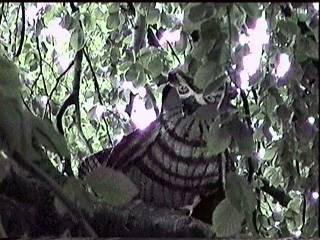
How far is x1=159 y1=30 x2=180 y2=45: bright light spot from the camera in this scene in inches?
18.6

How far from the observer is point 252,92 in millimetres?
464

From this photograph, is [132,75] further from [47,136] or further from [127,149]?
[47,136]

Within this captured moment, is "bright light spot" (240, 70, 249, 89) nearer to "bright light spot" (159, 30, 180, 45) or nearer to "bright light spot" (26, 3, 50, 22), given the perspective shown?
"bright light spot" (159, 30, 180, 45)

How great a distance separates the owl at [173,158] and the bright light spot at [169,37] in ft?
0.11

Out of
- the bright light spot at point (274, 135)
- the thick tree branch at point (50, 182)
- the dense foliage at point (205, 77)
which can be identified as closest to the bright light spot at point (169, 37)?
the dense foliage at point (205, 77)

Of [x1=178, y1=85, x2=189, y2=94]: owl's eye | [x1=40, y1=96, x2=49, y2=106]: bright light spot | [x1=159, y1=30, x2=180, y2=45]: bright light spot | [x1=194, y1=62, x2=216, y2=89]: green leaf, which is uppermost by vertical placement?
[x1=159, y1=30, x2=180, y2=45]: bright light spot

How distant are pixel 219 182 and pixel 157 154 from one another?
0.07 meters

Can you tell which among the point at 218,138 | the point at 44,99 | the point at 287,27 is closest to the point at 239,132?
the point at 218,138

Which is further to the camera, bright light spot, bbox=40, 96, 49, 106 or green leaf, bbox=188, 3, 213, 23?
bright light spot, bbox=40, 96, 49, 106

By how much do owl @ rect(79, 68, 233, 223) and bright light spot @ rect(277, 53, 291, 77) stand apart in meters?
0.07

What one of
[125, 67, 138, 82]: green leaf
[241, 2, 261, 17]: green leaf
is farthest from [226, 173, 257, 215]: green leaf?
[125, 67, 138, 82]: green leaf

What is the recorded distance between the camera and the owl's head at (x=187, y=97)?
38 centimetres

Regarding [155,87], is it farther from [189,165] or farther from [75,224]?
[75,224]

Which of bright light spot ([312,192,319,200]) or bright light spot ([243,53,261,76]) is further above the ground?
bright light spot ([243,53,261,76])
